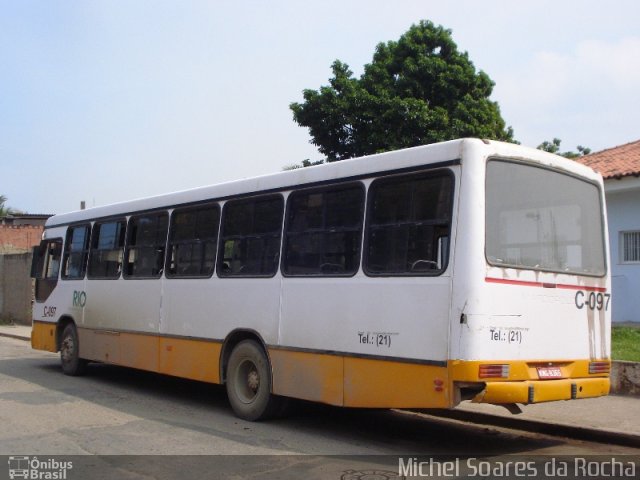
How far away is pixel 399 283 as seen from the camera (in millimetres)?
7250

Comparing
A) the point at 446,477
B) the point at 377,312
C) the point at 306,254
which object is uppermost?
the point at 306,254

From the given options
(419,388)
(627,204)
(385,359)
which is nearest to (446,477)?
(419,388)

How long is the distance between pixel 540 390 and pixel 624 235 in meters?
10.3

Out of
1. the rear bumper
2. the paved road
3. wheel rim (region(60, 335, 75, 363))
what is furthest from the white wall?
wheel rim (region(60, 335, 75, 363))

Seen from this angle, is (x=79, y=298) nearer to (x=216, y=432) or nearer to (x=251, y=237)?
(x=251, y=237)

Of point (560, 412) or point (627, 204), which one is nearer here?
point (560, 412)

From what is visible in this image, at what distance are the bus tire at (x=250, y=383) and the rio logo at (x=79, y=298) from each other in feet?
15.4

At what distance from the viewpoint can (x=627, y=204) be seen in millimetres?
15789

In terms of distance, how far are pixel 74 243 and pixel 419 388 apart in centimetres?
885

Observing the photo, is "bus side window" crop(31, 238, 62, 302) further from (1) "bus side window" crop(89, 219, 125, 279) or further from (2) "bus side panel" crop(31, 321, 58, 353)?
(1) "bus side window" crop(89, 219, 125, 279)

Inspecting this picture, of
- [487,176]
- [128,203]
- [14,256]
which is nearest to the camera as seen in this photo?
[487,176]

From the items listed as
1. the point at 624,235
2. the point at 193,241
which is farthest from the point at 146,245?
the point at 624,235

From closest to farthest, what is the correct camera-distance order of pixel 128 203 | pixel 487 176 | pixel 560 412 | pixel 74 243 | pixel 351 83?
1. pixel 487 176
2. pixel 560 412
3. pixel 128 203
4. pixel 74 243
5. pixel 351 83

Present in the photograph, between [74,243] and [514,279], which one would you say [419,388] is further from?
→ [74,243]
